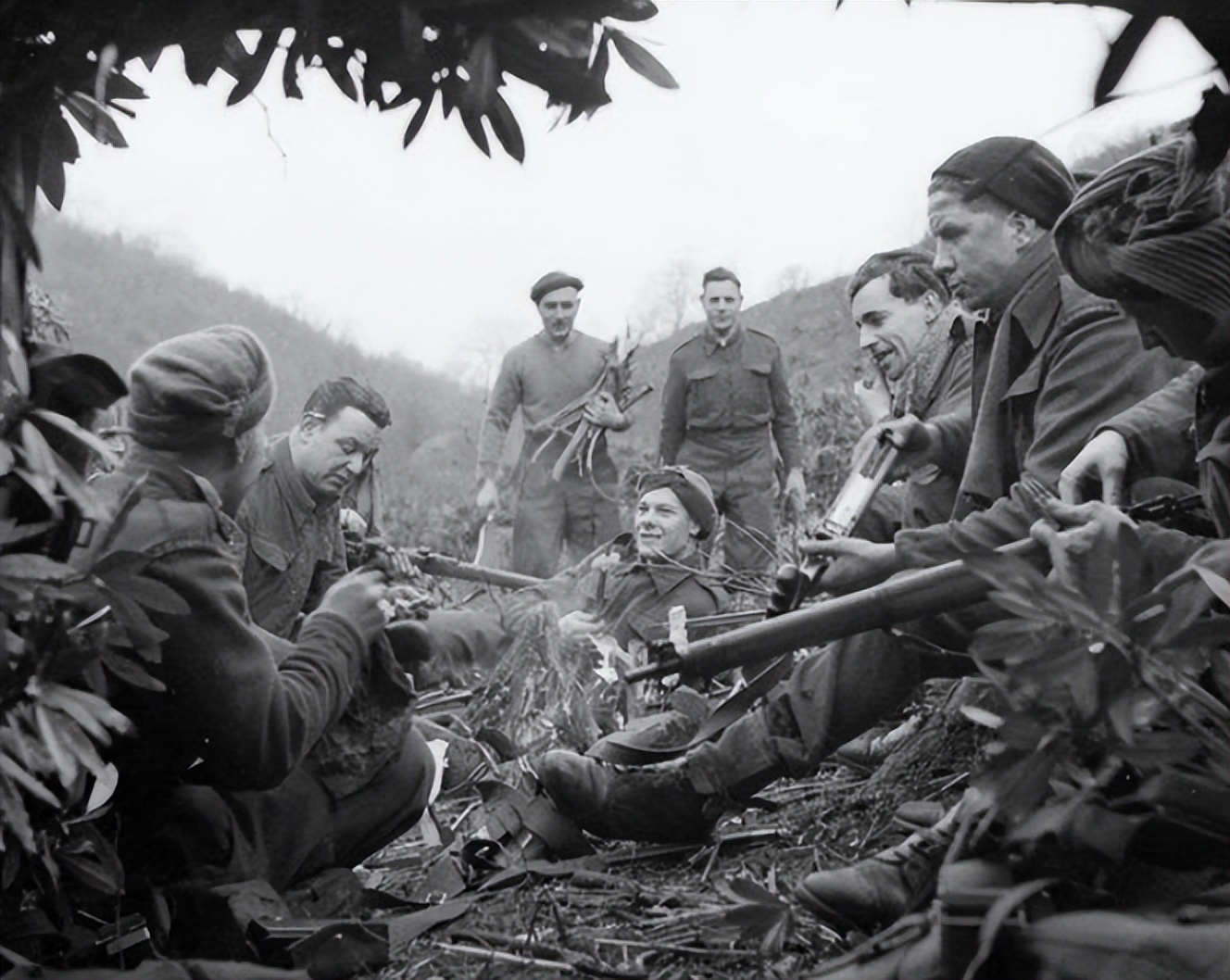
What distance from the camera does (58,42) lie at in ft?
7.39

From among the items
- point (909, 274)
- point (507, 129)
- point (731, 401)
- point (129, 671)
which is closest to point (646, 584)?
point (909, 274)

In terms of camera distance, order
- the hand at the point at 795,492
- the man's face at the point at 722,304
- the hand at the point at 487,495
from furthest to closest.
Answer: the man's face at the point at 722,304, the hand at the point at 487,495, the hand at the point at 795,492

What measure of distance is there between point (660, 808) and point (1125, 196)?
1.99m

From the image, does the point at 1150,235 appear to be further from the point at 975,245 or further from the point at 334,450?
the point at 334,450

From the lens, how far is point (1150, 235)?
8.95ft

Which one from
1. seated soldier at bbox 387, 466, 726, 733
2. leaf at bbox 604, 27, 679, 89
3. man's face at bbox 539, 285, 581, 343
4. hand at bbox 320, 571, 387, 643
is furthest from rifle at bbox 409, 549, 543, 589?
leaf at bbox 604, 27, 679, 89

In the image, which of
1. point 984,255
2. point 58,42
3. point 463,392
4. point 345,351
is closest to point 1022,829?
point 58,42

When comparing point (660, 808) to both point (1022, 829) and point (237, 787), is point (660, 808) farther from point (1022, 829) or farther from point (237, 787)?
point (1022, 829)

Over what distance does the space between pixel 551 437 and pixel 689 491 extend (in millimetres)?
3846

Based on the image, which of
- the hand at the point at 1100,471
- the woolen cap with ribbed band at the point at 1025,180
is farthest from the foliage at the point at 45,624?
the woolen cap with ribbed band at the point at 1025,180

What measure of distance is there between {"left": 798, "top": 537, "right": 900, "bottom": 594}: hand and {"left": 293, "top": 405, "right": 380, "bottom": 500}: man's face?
3012 millimetres

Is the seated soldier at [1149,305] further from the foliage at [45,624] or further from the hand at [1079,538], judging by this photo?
the foliage at [45,624]

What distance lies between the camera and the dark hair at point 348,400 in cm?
619

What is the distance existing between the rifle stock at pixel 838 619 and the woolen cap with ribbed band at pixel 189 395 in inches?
42.5
